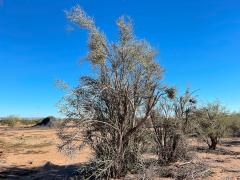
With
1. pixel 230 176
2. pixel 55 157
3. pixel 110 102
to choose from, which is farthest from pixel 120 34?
pixel 55 157

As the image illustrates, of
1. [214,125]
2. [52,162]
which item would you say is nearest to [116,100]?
[52,162]

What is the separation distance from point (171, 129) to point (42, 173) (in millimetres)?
5960

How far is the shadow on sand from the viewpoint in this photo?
15.2 metres

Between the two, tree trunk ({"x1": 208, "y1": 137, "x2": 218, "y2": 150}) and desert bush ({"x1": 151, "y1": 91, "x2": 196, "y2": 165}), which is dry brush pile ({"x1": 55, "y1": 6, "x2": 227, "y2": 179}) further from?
tree trunk ({"x1": 208, "y1": 137, "x2": 218, "y2": 150})

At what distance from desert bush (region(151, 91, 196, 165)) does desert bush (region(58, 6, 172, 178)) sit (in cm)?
205

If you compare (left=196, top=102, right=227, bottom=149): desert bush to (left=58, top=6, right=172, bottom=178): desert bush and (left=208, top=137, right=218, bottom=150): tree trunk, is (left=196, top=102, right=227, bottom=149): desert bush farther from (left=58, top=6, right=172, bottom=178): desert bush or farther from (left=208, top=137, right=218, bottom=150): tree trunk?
(left=58, top=6, right=172, bottom=178): desert bush

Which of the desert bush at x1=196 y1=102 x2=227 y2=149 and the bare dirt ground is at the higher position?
the desert bush at x1=196 y1=102 x2=227 y2=149

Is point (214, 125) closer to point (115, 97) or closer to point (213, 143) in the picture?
point (213, 143)

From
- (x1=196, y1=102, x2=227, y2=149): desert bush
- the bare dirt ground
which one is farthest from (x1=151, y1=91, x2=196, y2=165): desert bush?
(x1=196, y1=102, x2=227, y2=149): desert bush

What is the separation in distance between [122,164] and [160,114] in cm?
327

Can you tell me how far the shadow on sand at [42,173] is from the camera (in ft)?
49.8

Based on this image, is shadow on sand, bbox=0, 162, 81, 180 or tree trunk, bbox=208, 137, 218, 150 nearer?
shadow on sand, bbox=0, 162, 81, 180

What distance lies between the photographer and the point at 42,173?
53.8ft

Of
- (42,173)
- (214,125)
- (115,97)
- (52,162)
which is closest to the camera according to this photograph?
(115,97)
